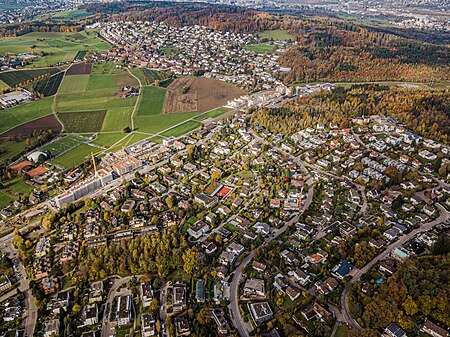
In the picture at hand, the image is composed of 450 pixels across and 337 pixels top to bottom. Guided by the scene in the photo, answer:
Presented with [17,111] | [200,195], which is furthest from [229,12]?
[200,195]

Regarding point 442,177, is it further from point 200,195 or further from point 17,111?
point 17,111

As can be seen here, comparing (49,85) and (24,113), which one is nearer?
(24,113)

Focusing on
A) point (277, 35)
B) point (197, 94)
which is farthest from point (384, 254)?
point (277, 35)

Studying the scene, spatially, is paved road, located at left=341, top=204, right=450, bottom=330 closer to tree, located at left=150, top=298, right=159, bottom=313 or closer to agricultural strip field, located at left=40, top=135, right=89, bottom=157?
tree, located at left=150, top=298, right=159, bottom=313

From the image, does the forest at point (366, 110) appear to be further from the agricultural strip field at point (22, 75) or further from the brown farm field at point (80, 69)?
the agricultural strip field at point (22, 75)

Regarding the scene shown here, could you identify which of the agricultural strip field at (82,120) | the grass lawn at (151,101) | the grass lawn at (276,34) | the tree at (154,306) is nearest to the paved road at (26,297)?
the tree at (154,306)

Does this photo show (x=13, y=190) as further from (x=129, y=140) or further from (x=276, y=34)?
(x=276, y=34)

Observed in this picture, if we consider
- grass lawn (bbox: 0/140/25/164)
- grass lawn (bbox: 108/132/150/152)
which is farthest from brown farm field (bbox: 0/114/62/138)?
grass lawn (bbox: 108/132/150/152)
